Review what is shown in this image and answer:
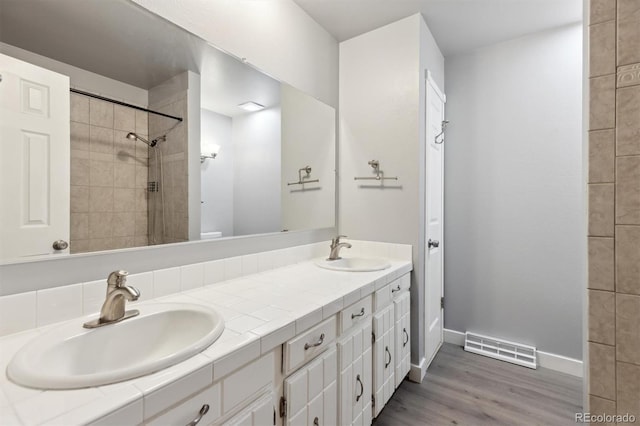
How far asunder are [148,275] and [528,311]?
267 cm

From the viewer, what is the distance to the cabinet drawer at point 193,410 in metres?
0.65

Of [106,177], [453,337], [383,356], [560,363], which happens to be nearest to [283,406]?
[383,356]

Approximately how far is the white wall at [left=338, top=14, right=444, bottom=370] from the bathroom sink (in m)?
1.50

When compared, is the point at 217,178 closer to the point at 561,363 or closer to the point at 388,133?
the point at 388,133

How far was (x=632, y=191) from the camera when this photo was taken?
0.94m

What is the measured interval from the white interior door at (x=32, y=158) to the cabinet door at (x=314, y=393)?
930 mm

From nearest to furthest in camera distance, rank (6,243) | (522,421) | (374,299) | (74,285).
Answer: (6,243), (74,285), (374,299), (522,421)

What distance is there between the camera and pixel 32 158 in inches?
36.0

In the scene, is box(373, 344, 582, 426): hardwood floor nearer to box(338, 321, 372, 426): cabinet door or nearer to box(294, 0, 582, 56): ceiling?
box(338, 321, 372, 426): cabinet door

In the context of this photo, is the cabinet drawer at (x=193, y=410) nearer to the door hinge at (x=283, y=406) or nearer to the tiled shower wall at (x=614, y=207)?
the door hinge at (x=283, y=406)


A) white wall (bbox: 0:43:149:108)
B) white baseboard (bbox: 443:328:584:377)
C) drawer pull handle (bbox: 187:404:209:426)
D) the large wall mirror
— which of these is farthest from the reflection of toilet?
white baseboard (bbox: 443:328:584:377)

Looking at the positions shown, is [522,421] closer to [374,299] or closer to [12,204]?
[374,299]

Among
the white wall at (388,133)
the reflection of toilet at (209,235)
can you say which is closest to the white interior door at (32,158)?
the reflection of toilet at (209,235)

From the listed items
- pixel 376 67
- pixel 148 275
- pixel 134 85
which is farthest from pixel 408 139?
pixel 148 275
